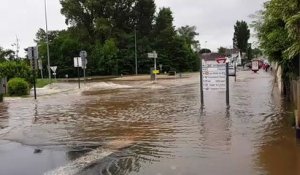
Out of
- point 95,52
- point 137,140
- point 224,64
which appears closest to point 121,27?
point 95,52

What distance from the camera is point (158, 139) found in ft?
33.0

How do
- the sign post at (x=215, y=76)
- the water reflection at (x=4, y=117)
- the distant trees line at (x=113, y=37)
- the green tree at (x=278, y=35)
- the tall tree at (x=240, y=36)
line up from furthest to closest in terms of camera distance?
the tall tree at (x=240, y=36), the distant trees line at (x=113, y=37), the sign post at (x=215, y=76), the water reflection at (x=4, y=117), the green tree at (x=278, y=35)

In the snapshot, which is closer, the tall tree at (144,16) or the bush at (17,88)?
the bush at (17,88)

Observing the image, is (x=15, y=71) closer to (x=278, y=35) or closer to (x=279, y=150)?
(x=278, y=35)

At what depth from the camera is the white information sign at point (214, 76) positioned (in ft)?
52.1

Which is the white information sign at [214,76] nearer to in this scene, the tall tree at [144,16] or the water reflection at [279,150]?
the water reflection at [279,150]

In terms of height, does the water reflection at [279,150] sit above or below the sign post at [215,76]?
below

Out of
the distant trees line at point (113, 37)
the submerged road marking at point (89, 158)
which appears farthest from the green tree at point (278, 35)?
the distant trees line at point (113, 37)

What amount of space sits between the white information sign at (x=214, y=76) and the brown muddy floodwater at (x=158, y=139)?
27.8 inches

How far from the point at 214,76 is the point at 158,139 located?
21.2 ft

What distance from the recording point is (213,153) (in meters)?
8.39

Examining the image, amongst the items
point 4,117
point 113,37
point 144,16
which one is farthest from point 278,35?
point 144,16

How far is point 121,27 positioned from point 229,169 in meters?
62.0

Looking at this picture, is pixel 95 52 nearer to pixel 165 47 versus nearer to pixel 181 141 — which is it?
pixel 165 47
